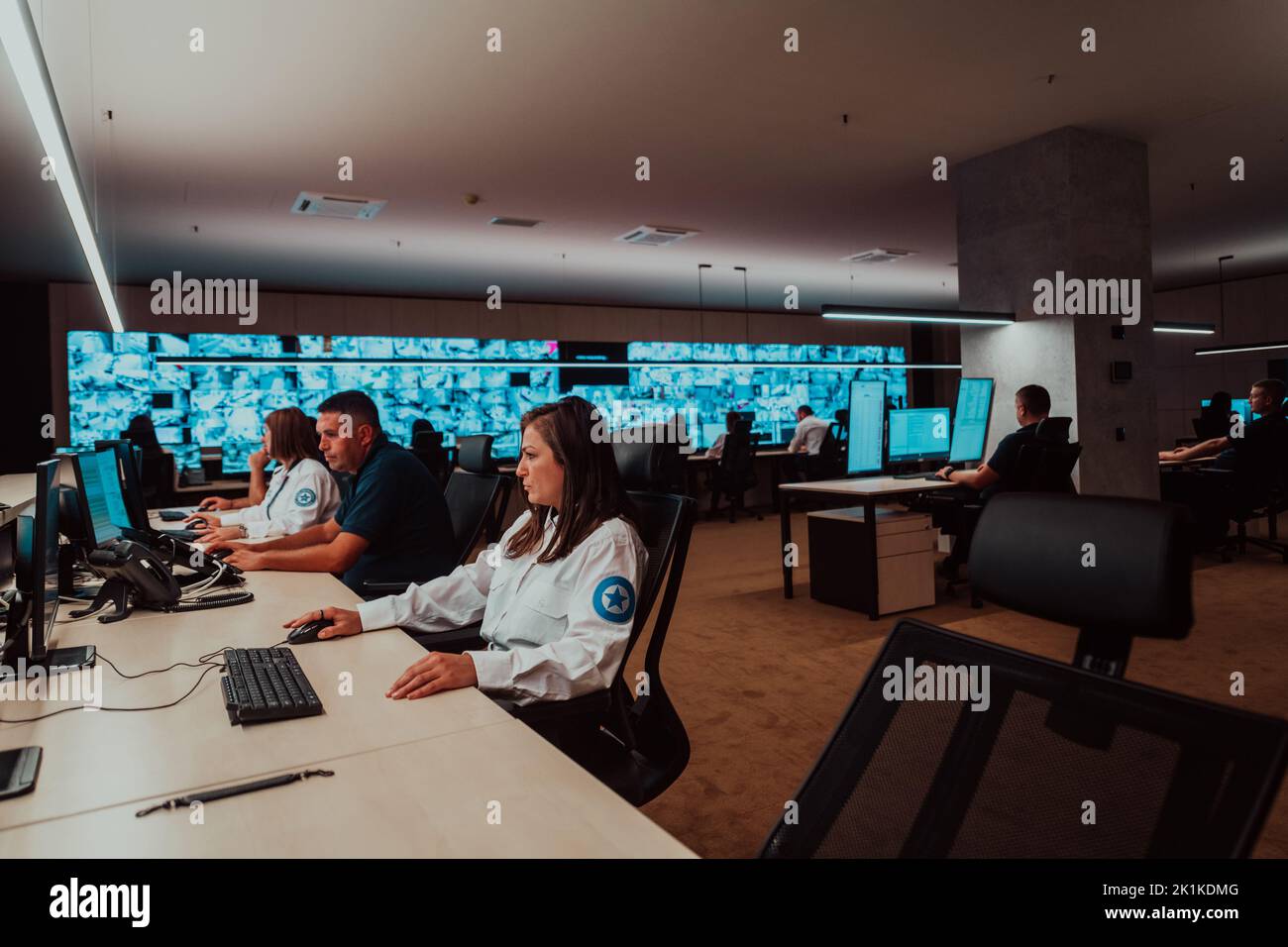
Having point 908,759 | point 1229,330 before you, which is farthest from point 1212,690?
point 1229,330

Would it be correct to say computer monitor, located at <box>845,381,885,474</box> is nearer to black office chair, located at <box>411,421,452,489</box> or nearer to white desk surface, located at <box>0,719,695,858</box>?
white desk surface, located at <box>0,719,695,858</box>

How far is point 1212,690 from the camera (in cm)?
337

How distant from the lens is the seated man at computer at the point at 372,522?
9.32 feet

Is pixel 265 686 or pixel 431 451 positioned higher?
pixel 431 451

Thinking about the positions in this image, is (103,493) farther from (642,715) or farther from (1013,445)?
(1013,445)

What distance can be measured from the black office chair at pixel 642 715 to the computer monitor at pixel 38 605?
95 cm

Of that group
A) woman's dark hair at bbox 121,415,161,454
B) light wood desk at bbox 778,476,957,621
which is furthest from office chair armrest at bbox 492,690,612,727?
woman's dark hair at bbox 121,415,161,454

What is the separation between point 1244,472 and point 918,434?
2.82m

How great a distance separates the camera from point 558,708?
61.2 inches

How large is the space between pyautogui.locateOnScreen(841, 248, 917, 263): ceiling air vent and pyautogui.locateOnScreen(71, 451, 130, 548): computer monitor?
24.2 feet

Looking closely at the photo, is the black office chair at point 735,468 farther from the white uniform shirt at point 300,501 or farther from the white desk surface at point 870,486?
the white uniform shirt at point 300,501

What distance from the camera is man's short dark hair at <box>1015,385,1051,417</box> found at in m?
4.91

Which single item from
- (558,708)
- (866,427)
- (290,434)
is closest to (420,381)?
(290,434)
